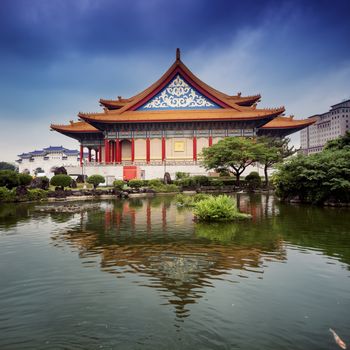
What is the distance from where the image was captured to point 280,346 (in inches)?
148

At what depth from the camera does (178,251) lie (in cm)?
801

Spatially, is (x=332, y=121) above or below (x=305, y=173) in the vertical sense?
above

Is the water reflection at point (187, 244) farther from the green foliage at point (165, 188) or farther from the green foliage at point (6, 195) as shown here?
the green foliage at point (165, 188)

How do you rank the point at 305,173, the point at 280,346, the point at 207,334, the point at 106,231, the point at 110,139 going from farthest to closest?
the point at 110,139 < the point at 305,173 < the point at 106,231 < the point at 207,334 < the point at 280,346

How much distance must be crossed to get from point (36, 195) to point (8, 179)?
8.59ft

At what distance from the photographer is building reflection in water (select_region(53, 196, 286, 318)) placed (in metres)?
5.90

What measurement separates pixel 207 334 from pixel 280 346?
880 millimetres

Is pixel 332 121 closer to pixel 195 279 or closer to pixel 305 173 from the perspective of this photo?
pixel 305 173

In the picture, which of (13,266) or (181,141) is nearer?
(13,266)

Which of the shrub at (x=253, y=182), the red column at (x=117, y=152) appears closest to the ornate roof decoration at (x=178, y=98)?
the red column at (x=117, y=152)

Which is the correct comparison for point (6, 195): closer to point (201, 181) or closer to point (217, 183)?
point (201, 181)

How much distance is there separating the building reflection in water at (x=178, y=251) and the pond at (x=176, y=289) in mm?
31

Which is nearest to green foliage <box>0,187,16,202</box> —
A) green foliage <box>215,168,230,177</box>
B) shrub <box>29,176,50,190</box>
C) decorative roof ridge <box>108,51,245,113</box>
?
shrub <box>29,176,50,190</box>

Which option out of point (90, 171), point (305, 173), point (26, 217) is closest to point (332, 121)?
point (90, 171)
